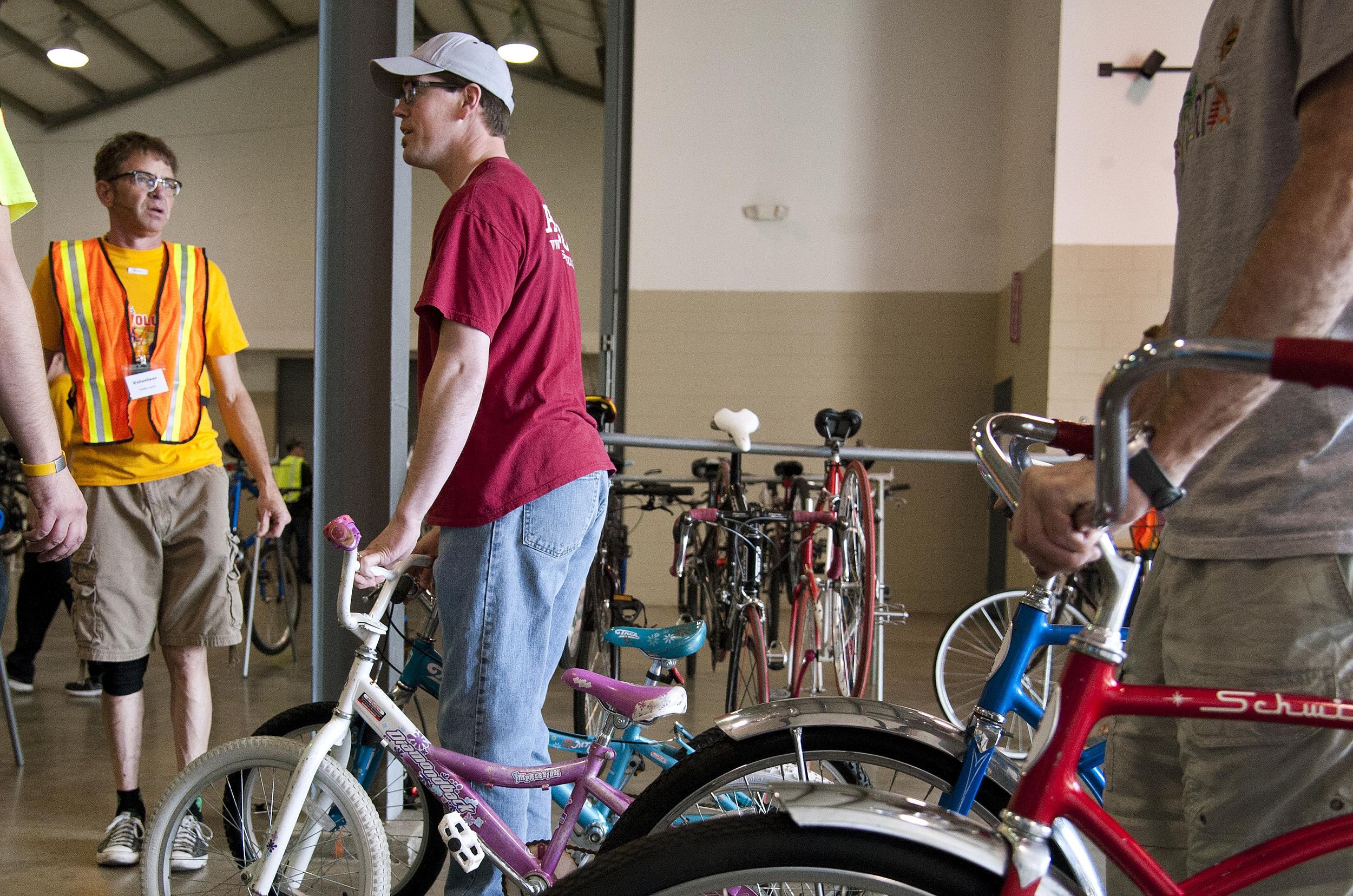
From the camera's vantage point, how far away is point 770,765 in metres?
1.26

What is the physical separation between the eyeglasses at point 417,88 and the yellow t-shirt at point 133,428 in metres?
0.94

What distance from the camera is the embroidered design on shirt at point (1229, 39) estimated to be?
3.46 feet

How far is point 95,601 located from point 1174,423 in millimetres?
2500

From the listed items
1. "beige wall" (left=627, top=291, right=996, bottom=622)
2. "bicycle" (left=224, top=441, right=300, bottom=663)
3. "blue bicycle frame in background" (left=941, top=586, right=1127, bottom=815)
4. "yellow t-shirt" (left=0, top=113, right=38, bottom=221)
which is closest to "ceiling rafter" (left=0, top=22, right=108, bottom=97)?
"bicycle" (left=224, top=441, right=300, bottom=663)

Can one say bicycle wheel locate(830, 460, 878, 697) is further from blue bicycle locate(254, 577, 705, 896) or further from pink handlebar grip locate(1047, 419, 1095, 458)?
pink handlebar grip locate(1047, 419, 1095, 458)

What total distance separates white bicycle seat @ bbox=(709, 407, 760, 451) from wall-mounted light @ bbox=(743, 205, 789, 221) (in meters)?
5.11

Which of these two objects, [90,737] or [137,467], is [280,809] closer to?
[137,467]

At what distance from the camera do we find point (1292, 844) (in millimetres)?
768

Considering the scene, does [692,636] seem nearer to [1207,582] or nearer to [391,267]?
[1207,582]

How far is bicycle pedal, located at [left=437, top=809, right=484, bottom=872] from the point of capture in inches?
68.2

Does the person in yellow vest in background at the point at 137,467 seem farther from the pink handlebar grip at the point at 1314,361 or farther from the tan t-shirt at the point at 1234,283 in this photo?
the pink handlebar grip at the point at 1314,361

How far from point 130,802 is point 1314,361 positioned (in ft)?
9.34

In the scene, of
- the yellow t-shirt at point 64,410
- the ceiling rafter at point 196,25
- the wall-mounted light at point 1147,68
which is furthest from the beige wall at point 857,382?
the ceiling rafter at point 196,25

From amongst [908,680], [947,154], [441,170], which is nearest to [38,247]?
[947,154]
